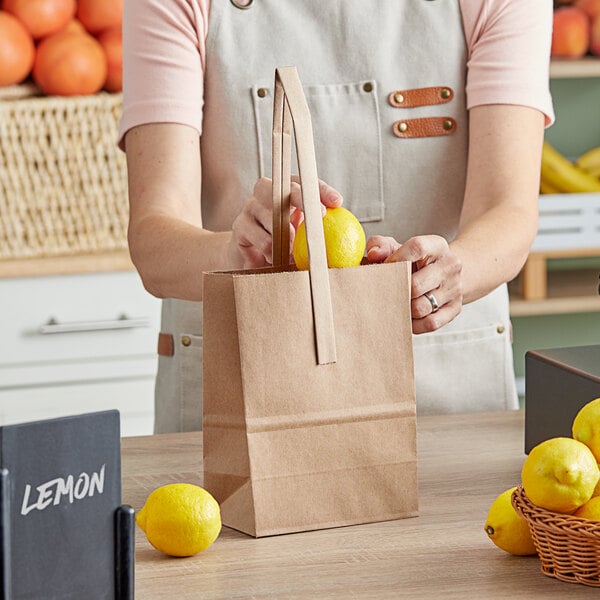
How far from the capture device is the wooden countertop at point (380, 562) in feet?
2.85

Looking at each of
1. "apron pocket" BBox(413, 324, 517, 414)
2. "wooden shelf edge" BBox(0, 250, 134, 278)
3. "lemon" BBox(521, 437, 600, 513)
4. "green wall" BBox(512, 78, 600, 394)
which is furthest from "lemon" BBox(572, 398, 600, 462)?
"green wall" BBox(512, 78, 600, 394)

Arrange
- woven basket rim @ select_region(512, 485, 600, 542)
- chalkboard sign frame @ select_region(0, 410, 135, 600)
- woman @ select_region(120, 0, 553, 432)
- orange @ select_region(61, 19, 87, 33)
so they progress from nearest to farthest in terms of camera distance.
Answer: chalkboard sign frame @ select_region(0, 410, 135, 600)
woven basket rim @ select_region(512, 485, 600, 542)
woman @ select_region(120, 0, 553, 432)
orange @ select_region(61, 19, 87, 33)

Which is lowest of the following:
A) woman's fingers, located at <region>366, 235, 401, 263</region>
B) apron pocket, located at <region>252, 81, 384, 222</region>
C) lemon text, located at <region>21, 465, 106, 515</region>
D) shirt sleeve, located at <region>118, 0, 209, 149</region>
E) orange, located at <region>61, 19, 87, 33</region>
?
lemon text, located at <region>21, 465, 106, 515</region>

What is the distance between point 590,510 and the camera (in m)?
0.85

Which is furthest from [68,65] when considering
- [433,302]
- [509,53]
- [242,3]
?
[433,302]

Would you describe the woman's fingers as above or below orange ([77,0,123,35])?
below

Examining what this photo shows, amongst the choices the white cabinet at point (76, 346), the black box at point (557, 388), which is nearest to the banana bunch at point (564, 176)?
the white cabinet at point (76, 346)

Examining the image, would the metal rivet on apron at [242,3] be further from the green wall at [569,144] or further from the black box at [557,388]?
the green wall at [569,144]

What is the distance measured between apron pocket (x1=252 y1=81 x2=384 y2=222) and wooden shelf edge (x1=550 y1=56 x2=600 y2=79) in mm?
1238

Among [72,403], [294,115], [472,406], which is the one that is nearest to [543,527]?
[294,115]

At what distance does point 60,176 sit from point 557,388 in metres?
1.53

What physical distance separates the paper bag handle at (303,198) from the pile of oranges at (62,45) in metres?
1.47

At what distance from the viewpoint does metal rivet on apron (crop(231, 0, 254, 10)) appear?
4.95 ft

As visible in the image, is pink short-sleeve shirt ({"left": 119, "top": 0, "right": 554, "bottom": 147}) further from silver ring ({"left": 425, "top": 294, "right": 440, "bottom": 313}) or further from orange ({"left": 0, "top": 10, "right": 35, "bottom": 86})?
orange ({"left": 0, "top": 10, "right": 35, "bottom": 86})
